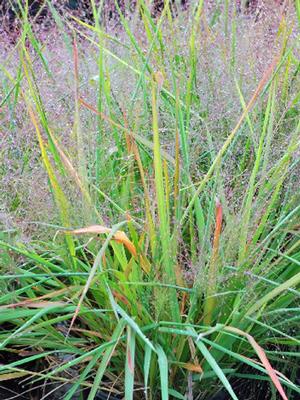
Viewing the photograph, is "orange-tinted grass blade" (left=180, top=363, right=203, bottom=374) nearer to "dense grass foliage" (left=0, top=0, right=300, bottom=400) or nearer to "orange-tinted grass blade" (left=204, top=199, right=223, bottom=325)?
"dense grass foliage" (left=0, top=0, right=300, bottom=400)

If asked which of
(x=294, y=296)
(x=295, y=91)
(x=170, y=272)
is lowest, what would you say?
(x=294, y=296)

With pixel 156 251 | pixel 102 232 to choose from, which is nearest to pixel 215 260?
pixel 156 251

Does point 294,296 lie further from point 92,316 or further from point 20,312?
point 20,312

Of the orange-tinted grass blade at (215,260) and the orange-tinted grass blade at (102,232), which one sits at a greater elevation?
the orange-tinted grass blade at (102,232)

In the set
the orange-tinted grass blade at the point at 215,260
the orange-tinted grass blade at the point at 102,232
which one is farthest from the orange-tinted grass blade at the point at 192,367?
the orange-tinted grass blade at the point at 102,232

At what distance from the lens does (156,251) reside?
126cm

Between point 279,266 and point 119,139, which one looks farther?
point 119,139

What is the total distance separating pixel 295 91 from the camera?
167 centimetres

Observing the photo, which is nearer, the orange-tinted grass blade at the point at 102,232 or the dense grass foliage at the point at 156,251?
the orange-tinted grass blade at the point at 102,232

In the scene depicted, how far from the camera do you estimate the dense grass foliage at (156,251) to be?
4.00 ft

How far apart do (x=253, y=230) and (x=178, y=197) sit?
15 cm

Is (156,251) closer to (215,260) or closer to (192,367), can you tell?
(215,260)

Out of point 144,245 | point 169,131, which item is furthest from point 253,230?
point 169,131

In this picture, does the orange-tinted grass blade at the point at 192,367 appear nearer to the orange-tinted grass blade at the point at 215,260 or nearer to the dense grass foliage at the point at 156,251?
the dense grass foliage at the point at 156,251
